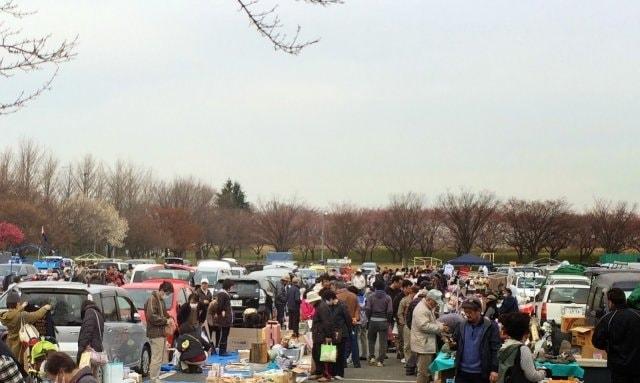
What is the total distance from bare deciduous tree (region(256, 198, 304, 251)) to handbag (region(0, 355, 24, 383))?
326 ft

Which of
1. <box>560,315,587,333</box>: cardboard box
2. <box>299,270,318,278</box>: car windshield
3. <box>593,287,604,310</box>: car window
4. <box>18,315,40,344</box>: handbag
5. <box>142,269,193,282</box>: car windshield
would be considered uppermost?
<box>299,270,318,278</box>: car windshield

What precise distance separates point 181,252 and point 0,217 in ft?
97.1

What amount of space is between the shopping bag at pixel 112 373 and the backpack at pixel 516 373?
6234mm

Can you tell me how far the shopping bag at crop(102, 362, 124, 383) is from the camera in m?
13.1

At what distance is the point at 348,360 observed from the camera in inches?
786

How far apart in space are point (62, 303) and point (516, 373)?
8.36 m

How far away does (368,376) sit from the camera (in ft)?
59.0

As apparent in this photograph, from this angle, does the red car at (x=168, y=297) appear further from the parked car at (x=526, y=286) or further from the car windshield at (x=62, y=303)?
the parked car at (x=526, y=286)

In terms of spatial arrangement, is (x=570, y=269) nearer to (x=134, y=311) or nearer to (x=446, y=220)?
(x=134, y=311)

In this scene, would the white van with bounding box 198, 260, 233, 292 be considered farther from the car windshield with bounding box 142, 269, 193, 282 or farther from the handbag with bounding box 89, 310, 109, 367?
the handbag with bounding box 89, 310, 109, 367

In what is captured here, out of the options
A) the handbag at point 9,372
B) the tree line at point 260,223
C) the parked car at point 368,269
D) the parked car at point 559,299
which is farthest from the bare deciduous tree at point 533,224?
the handbag at point 9,372

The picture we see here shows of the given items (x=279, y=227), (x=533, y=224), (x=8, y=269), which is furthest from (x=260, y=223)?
(x=8, y=269)

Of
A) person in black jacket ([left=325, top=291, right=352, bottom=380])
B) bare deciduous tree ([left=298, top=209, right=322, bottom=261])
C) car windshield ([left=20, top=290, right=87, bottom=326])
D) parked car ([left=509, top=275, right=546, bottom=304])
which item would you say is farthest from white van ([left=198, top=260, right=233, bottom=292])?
bare deciduous tree ([left=298, top=209, right=322, bottom=261])

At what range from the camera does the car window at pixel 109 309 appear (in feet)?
50.9
